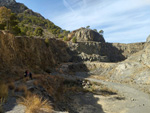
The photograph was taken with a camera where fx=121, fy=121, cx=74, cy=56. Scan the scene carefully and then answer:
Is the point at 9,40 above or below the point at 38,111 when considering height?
above

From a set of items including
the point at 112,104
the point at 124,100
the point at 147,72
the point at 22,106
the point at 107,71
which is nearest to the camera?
the point at 22,106

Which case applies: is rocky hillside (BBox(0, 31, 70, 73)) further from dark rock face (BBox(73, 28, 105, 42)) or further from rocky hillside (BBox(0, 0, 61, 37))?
rocky hillside (BBox(0, 0, 61, 37))

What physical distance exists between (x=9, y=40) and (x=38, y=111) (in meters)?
24.5

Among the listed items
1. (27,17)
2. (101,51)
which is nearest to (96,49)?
(101,51)

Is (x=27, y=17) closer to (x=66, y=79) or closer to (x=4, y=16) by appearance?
(x=4, y=16)

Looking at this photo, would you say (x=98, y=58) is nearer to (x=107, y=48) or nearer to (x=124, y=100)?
(x=107, y=48)

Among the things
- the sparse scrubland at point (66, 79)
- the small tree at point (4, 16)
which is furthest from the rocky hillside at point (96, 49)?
the small tree at point (4, 16)

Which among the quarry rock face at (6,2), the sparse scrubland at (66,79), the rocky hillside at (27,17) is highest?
the quarry rock face at (6,2)

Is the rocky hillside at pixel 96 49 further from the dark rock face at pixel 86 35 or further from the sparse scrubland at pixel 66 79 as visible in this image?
the sparse scrubland at pixel 66 79

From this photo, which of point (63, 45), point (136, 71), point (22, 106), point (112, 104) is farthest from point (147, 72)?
point (63, 45)

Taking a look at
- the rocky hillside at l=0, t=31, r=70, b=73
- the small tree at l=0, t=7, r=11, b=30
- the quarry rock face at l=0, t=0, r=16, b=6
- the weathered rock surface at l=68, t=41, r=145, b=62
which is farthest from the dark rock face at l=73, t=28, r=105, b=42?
the quarry rock face at l=0, t=0, r=16, b=6

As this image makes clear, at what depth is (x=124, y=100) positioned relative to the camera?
18984mm

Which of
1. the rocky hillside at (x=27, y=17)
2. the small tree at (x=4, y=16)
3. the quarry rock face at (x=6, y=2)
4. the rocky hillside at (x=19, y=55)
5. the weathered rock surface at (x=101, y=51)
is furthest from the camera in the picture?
the quarry rock face at (x=6, y=2)

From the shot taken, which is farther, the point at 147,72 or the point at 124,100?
the point at 147,72
